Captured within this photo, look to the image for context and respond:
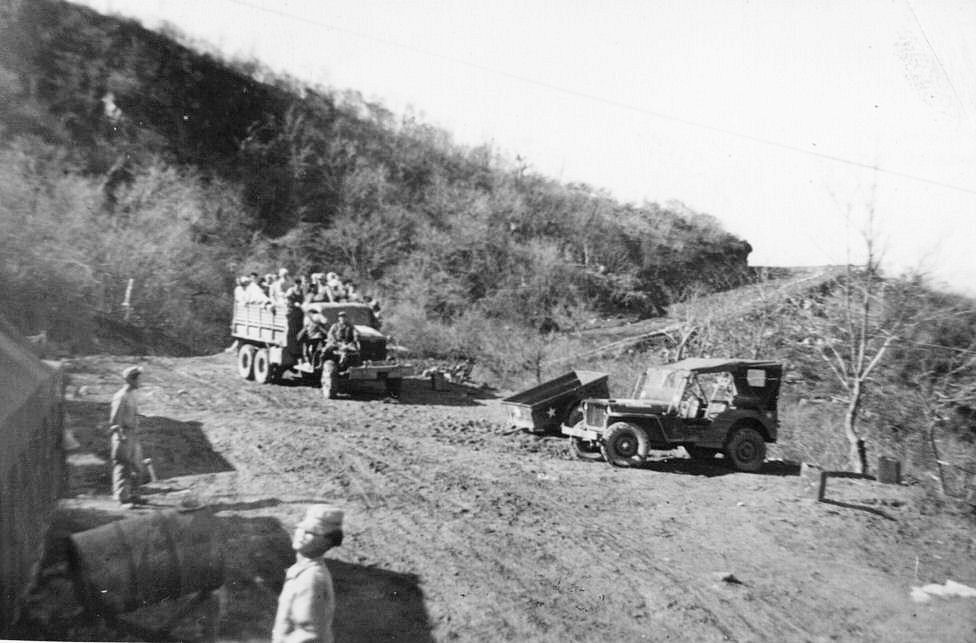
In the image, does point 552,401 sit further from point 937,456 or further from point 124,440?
point 124,440

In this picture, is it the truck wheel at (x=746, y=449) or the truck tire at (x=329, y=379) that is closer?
the truck wheel at (x=746, y=449)

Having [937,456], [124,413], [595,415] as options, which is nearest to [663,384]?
[595,415]

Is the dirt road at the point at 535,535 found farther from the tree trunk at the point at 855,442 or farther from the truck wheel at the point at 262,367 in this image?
the truck wheel at the point at 262,367

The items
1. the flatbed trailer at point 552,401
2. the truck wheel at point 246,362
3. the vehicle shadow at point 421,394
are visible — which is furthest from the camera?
the truck wheel at point 246,362

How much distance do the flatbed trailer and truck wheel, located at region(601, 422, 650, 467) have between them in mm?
1527

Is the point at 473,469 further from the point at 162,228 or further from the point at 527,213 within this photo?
the point at 527,213

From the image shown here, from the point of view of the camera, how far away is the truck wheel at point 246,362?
1370 cm

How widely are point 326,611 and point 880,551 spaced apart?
216 inches

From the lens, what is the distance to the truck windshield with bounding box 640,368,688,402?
907 centimetres

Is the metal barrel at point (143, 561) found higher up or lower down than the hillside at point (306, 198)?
lower down

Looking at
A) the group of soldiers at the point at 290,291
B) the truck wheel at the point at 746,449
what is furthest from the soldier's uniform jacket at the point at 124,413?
the group of soldiers at the point at 290,291

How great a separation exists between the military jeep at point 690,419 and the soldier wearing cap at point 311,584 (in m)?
6.26

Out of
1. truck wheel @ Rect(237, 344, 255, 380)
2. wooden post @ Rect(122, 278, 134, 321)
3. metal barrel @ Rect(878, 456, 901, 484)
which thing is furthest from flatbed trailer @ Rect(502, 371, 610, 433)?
wooden post @ Rect(122, 278, 134, 321)

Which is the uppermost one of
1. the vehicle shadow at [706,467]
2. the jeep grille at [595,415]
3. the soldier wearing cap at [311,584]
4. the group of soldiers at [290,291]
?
the group of soldiers at [290,291]
